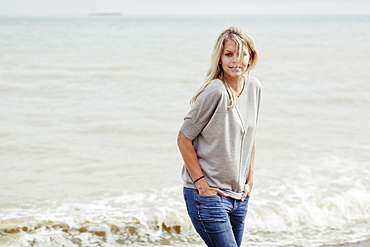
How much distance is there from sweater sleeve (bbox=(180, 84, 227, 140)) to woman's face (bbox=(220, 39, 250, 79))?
0.12 metres

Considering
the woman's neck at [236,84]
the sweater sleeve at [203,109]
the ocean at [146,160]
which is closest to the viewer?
the sweater sleeve at [203,109]

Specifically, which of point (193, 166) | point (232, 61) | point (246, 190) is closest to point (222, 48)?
point (232, 61)

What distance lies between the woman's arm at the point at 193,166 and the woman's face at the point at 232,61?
0.37 m

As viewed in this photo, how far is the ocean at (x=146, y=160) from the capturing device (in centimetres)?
496

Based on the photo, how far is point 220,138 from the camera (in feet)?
8.02

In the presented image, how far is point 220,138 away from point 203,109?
0.52 feet

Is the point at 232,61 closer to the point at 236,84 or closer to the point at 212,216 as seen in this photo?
the point at 236,84

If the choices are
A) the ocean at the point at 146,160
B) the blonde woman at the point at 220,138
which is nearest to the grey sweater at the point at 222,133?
the blonde woman at the point at 220,138

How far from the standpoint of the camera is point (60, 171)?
6.59 metres

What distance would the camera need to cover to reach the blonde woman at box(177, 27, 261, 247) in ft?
7.97

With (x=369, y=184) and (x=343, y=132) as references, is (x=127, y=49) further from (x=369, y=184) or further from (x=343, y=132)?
(x=369, y=184)

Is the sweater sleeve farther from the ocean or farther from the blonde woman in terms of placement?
the ocean

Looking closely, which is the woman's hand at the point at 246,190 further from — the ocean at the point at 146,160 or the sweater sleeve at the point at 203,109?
the ocean at the point at 146,160

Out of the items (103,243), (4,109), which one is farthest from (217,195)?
(4,109)
